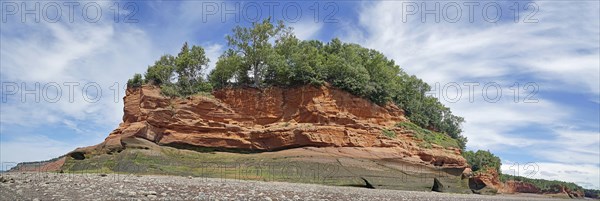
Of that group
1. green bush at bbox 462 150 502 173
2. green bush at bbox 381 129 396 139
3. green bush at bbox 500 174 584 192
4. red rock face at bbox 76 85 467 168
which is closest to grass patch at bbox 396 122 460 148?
red rock face at bbox 76 85 467 168

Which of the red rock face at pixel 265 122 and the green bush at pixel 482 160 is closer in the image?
the red rock face at pixel 265 122

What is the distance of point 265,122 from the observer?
35.3 m

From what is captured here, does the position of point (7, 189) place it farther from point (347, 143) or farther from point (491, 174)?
point (491, 174)

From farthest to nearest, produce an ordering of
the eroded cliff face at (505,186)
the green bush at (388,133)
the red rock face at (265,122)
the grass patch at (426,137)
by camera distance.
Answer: the eroded cliff face at (505,186) < the grass patch at (426,137) < the green bush at (388,133) < the red rock face at (265,122)

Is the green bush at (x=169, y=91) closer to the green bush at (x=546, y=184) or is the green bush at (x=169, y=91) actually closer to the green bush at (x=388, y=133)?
the green bush at (x=388, y=133)

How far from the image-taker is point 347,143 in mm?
33031

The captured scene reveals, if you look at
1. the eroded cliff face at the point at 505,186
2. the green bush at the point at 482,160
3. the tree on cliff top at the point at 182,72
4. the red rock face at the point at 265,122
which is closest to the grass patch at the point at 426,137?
the red rock face at the point at 265,122

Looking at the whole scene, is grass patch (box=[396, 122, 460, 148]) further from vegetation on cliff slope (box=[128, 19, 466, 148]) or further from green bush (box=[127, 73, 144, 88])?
green bush (box=[127, 73, 144, 88])

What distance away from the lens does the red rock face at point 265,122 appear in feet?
104

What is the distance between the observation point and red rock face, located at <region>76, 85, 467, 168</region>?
3175cm

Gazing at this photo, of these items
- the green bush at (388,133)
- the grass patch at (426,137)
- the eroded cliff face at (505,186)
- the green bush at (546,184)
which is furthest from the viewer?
the green bush at (546,184)

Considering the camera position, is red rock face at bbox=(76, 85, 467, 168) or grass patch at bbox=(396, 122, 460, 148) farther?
grass patch at bbox=(396, 122, 460, 148)

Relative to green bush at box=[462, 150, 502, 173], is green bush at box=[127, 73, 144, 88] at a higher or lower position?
higher

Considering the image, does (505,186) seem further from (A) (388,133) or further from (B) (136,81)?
(B) (136,81)
